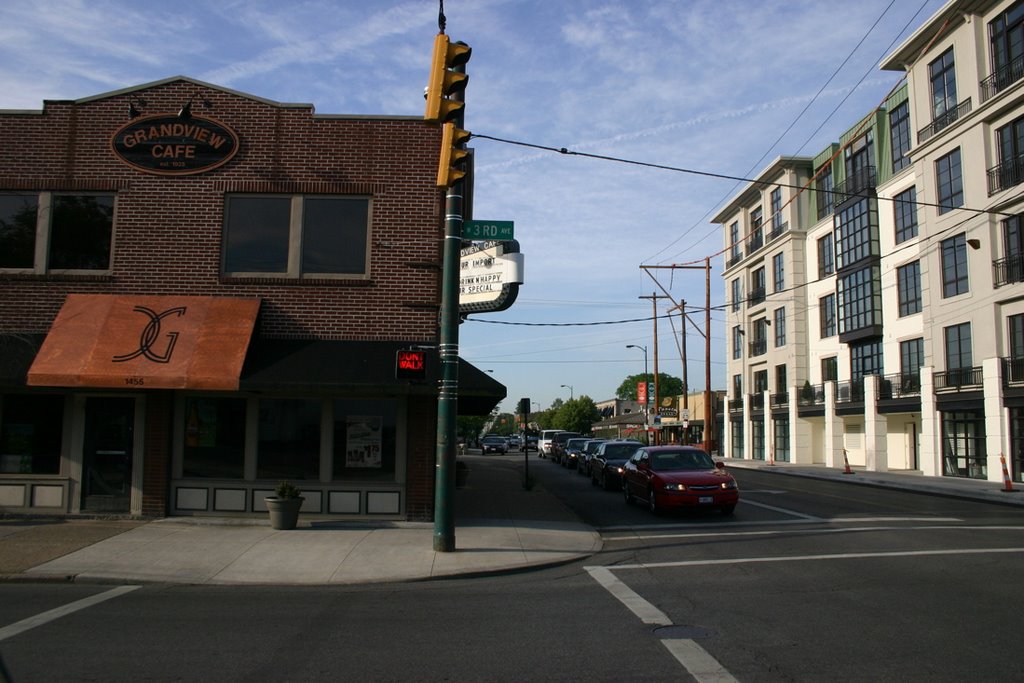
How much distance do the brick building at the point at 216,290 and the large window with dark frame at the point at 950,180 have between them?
77.3ft

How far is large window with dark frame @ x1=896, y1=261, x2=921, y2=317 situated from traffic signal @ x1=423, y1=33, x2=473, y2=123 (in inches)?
1173

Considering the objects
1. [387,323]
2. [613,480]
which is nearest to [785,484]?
[613,480]

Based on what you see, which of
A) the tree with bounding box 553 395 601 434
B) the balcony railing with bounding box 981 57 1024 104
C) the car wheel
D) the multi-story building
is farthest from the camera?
the tree with bounding box 553 395 601 434

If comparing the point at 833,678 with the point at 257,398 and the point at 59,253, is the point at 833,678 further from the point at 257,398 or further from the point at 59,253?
the point at 59,253

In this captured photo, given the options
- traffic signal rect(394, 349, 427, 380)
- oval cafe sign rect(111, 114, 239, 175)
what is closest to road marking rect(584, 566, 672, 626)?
traffic signal rect(394, 349, 427, 380)

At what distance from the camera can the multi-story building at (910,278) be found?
1056 inches

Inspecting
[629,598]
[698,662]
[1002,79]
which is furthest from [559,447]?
[698,662]

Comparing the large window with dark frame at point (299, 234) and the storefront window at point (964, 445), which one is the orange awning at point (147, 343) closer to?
the large window with dark frame at point (299, 234)

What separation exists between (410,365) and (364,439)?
10.1ft

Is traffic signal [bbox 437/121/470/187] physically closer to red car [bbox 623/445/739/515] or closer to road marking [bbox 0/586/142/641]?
road marking [bbox 0/586/142/641]

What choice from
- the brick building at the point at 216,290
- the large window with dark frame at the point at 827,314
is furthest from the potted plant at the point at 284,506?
the large window with dark frame at the point at 827,314

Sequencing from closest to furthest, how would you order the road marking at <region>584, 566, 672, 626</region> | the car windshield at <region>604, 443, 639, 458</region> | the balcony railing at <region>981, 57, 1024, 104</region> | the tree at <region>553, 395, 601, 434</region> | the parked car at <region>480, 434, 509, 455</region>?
the road marking at <region>584, 566, 672, 626</region> → the car windshield at <region>604, 443, 639, 458</region> → the balcony railing at <region>981, 57, 1024, 104</region> → the parked car at <region>480, 434, 509, 455</region> → the tree at <region>553, 395, 601, 434</region>

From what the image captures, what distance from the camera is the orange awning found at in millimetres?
12656

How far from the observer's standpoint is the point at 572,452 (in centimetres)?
3569
